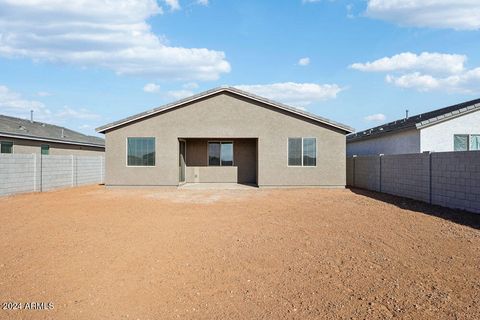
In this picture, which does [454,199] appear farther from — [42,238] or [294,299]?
[42,238]

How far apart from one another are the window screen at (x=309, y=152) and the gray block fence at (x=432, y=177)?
2767 millimetres

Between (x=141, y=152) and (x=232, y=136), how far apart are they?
15.6 feet

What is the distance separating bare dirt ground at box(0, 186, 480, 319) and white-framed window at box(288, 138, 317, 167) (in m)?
7.43

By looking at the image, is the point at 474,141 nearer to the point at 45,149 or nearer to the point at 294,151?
the point at 294,151

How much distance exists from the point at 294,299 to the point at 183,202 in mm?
8831

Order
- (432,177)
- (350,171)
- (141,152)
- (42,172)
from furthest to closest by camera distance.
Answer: (350,171), (141,152), (42,172), (432,177)

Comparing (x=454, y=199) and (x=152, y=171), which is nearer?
(x=454, y=199)

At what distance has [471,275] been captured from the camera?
4.92 meters

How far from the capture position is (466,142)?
16.3 meters

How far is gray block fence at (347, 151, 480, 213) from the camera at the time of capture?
973 cm

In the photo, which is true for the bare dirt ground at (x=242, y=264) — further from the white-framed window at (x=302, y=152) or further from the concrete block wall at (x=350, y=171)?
the concrete block wall at (x=350, y=171)

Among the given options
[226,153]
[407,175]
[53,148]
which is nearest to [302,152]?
[226,153]

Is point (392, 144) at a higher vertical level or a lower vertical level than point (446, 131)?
lower

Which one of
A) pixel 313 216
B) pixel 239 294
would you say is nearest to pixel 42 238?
pixel 239 294
